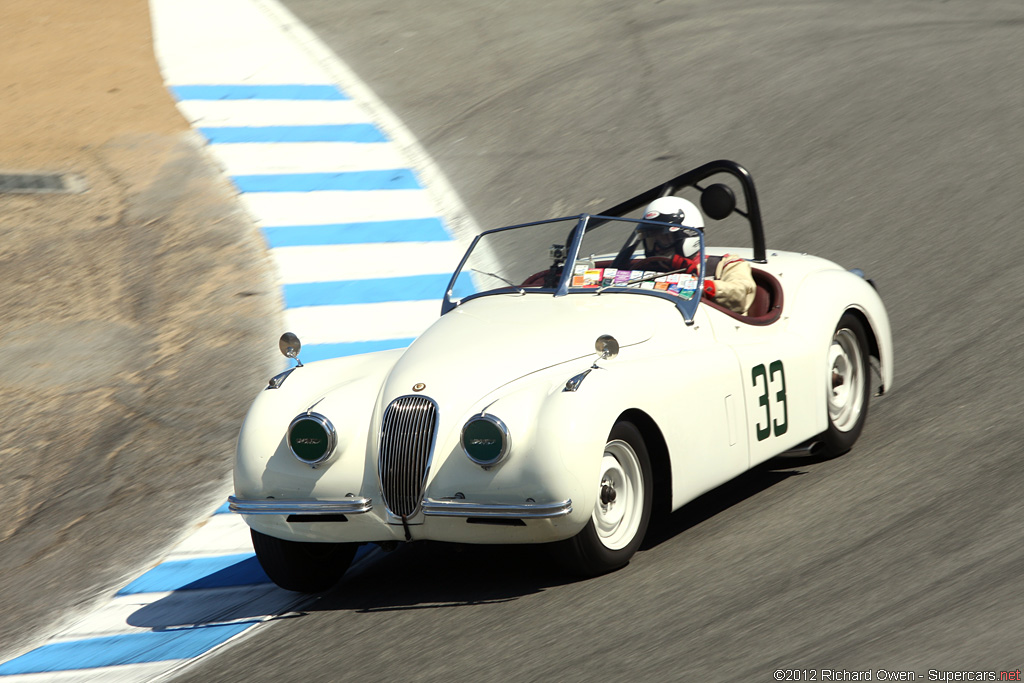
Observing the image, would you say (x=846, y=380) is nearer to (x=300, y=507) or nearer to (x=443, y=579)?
(x=443, y=579)

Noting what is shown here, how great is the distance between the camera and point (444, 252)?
404 inches

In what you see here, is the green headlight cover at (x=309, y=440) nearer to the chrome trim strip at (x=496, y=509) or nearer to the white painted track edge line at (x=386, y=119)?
the chrome trim strip at (x=496, y=509)

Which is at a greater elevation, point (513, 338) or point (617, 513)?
point (513, 338)

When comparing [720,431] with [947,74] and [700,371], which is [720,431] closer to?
[700,371]

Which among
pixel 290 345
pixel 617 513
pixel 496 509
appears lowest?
pixel 617 513

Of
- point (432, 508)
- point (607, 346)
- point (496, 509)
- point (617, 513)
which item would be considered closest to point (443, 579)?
point (432, 508)

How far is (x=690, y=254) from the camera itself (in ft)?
20.0

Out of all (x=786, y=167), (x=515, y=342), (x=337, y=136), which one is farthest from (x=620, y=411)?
(x=337, y=136)

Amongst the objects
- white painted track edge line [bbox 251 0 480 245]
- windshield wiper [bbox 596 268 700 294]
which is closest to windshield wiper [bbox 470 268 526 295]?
windshield wiper [bbox 596 268 700 294]

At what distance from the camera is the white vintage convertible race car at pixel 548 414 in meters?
4.78

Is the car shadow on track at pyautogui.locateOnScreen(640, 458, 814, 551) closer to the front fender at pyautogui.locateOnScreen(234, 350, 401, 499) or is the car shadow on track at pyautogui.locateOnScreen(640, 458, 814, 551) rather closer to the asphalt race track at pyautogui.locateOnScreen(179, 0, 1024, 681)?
the asphalt race track at pyautogui.locateOnScreen(179, 0, 1024, 681)

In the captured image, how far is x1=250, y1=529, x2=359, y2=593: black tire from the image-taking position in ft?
17.4

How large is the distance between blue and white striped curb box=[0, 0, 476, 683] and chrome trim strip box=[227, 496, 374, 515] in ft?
1.58

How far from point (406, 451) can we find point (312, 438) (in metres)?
0.45
